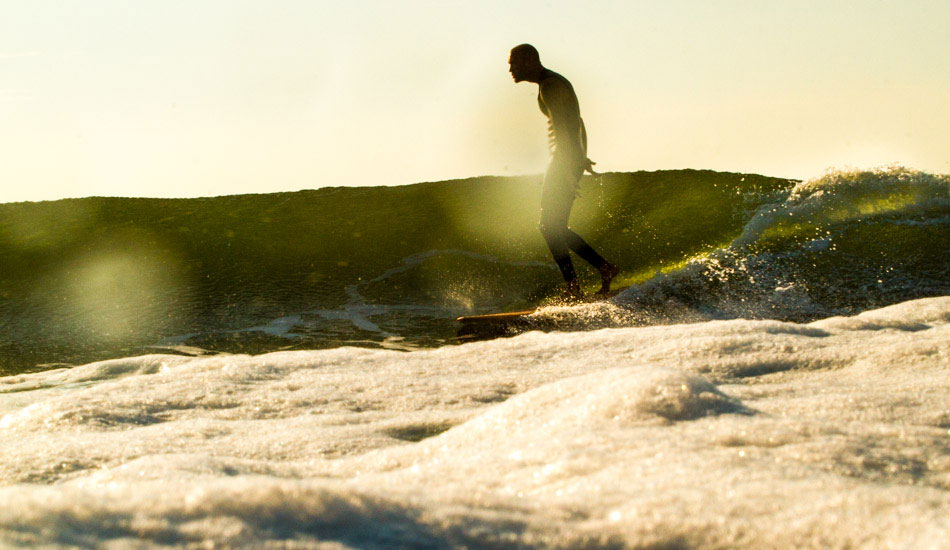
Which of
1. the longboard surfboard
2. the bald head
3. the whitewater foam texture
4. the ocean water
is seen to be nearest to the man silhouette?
the bald head

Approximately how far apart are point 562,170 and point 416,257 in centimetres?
233

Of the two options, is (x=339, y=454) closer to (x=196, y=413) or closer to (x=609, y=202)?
(x=196, y=413)

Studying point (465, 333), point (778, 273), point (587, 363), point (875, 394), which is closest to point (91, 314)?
point (465, 333)

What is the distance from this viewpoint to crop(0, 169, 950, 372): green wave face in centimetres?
566

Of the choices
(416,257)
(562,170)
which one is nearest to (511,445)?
(562,170)

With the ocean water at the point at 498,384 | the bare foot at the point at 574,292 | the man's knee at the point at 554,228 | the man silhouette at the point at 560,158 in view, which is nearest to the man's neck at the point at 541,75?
the man silhouette at the point at 560,158

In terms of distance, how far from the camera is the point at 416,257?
7.67 m

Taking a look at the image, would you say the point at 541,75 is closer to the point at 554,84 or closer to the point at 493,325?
the point at 554,84

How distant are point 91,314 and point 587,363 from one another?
4854mm

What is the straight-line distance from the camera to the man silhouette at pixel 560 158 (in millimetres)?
5656

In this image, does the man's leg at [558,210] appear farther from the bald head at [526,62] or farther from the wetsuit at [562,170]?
the bald head at [526,62]

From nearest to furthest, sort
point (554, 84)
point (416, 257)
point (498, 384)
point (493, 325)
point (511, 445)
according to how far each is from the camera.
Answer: point (511, 445)
point (498, 384)
point (493, 325)
point (554, 84)
point (416, 257)

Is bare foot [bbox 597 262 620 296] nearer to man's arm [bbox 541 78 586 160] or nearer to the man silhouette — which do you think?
the man silhouette

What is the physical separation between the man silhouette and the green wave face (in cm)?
58
